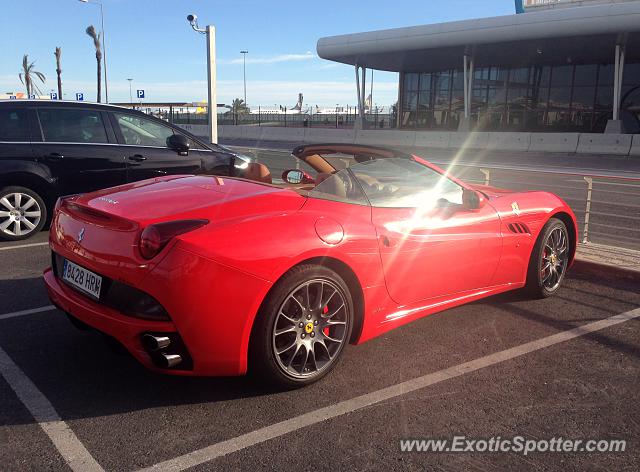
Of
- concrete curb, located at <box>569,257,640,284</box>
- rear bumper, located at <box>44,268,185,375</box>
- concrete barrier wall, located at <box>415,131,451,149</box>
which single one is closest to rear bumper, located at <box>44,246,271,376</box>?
rear bumper, located at <box>44,268,185,375</box>

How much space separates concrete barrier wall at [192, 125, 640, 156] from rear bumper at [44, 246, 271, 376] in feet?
80.9

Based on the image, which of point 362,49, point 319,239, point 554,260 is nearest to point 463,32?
point 362,49

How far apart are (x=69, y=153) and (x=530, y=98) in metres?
35.3

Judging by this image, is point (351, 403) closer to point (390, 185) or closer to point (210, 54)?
point (390, 185)

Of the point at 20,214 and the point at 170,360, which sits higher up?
the point at 20,214

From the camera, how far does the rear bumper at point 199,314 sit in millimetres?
2740

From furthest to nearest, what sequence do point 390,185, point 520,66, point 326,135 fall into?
point 520,66 < point 326,135 < point 390,185

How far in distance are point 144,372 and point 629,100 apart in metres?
36.3

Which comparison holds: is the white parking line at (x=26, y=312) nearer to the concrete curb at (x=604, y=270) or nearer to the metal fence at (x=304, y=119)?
the concrete curb at (x=604, y=270)

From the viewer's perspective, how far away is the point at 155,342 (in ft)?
8.98

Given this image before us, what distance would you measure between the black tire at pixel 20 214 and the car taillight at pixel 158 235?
4645 millimetres

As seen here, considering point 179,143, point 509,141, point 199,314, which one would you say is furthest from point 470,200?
point 509,141

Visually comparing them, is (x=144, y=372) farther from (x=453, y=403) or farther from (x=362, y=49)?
(x=362, y=49)

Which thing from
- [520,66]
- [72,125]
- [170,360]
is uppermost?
[520,66]
